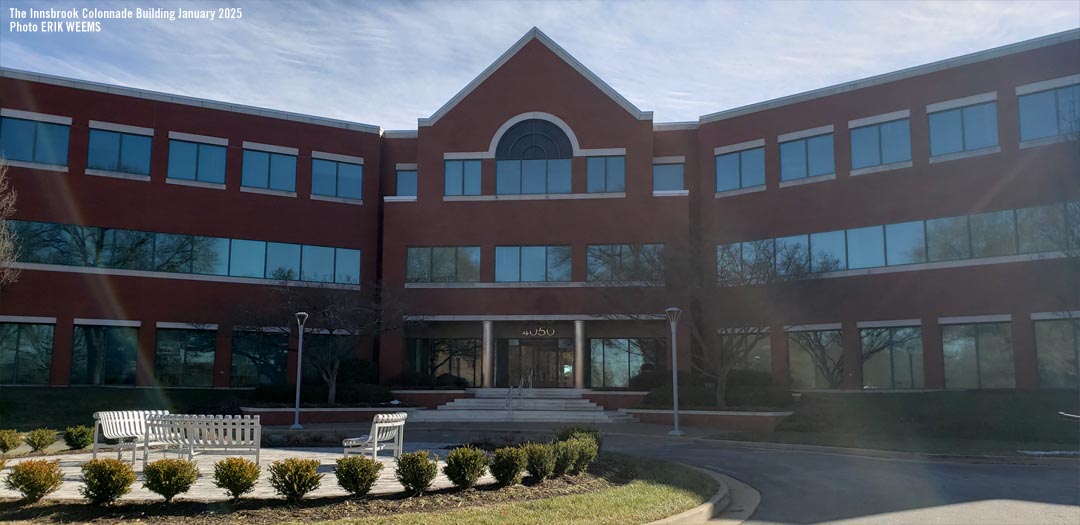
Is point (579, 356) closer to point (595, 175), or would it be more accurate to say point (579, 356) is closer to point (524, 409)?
point (524, 409)

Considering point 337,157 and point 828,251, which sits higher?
point 337,157

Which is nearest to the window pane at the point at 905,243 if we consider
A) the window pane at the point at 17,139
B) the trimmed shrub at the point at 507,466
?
the trimmed shrub at the point at 507,466

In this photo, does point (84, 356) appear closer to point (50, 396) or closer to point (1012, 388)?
point (50, 396)

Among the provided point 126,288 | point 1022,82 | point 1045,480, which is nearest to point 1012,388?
point 1022,82

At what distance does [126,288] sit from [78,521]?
26150 mm

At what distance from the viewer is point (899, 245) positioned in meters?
31.7

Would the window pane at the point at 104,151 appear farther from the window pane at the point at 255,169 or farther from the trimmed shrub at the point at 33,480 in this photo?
the trimmed shrub at the point at 33,480

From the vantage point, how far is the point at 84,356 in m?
32.0

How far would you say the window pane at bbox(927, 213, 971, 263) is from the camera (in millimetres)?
30188

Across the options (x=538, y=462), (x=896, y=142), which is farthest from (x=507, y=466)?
(x=896, y=142)

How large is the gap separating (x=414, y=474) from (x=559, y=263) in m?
26.2

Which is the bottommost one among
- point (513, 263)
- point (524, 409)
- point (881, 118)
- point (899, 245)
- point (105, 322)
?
point (524, 409)

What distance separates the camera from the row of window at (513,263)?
3591cm

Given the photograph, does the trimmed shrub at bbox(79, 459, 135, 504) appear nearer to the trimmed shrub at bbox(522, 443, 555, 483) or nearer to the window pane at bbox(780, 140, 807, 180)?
the trimmed shrub at bbox(522, 443, 555, 483)
